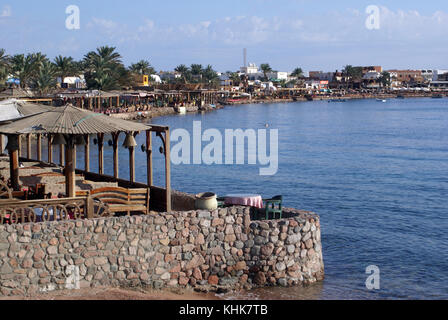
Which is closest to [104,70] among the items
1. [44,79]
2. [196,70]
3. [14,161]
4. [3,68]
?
[44,79]

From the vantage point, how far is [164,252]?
12.8m

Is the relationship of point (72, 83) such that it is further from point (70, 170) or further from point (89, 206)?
point (89, 206)

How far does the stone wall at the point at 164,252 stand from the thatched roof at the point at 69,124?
2144 mm

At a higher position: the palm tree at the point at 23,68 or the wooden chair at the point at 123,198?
the palm tree at the point at 23,68

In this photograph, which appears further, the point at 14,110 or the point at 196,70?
the point at 196,70

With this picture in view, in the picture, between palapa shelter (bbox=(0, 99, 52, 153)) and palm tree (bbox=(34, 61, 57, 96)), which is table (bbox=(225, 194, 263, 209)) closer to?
palapa shelter (bbox=(0, 99, 52, 153))

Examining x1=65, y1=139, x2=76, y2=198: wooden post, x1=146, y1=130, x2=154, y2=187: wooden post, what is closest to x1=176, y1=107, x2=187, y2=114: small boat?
x1=146, y1=130, x2=154, y2=187: wooden post

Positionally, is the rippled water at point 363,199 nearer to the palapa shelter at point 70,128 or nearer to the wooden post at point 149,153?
the wooden post at point 149,153

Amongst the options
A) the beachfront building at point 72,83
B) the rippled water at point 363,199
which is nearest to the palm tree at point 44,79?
the beachfront building at point 72,83

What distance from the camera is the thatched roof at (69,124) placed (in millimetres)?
13180

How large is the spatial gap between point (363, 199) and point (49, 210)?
18.3 metres
